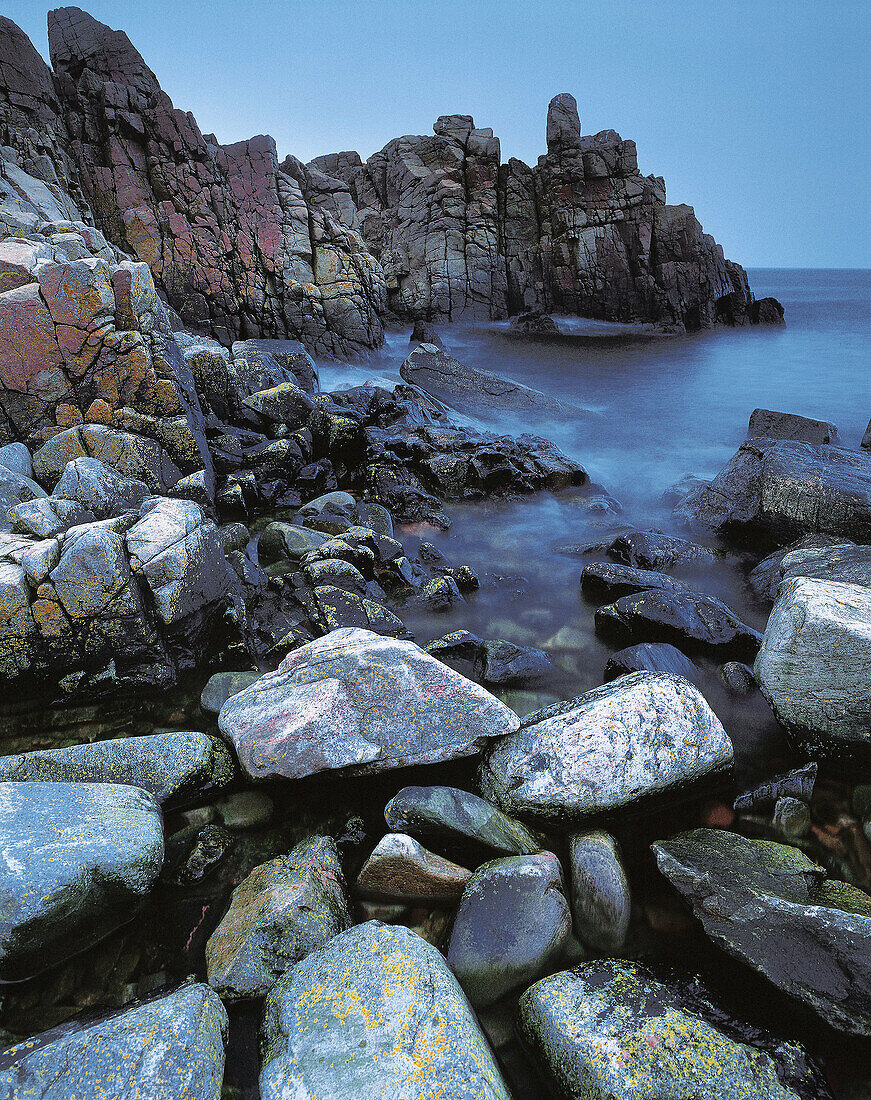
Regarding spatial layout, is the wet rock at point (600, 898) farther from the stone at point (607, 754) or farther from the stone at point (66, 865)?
the stone at point (66, 865)

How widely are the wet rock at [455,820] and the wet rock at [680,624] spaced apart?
9.44 ft

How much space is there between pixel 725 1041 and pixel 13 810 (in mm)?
3509

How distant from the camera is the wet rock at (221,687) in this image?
15.9ft

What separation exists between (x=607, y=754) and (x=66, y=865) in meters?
3.02

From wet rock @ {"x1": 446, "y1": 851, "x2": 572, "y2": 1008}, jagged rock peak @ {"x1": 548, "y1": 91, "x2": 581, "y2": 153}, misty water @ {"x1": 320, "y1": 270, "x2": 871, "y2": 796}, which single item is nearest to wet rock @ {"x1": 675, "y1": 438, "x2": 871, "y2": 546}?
misty water @ {"x1": 320, "y1": 270, "x2": 871, "y2": 796}

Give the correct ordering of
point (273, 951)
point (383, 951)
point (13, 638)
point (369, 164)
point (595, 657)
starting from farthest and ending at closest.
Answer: point (369, 164), point (595, 657), point (13, 638), point (273, 951), point (383, 951)

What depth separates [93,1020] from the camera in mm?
2656

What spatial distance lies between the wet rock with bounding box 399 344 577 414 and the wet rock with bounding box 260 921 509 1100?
1387cm

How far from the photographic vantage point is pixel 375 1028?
2.47m

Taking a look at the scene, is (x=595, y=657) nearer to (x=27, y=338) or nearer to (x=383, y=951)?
(x=383, y=951)

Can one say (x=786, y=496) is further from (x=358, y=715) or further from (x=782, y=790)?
(x=358, y=715)

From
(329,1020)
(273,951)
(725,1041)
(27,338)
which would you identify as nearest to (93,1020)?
(273,951)

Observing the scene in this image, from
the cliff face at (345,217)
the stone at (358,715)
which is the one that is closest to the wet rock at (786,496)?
the stone at (358,715)

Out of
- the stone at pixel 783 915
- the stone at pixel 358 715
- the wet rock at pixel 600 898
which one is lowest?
the wet rock at pixel 600 898
